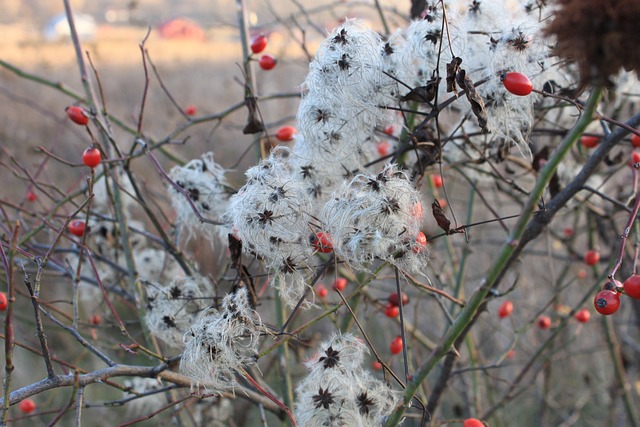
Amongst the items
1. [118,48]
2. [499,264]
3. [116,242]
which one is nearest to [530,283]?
[116,242]

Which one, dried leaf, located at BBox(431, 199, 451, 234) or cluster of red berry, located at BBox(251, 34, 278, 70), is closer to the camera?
dried leaf, located at BBox(431, 199, 451, 234)

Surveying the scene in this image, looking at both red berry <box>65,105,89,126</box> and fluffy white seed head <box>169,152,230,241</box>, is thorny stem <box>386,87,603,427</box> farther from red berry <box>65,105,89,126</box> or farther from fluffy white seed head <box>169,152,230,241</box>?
red berry <box>65,105,89,126</box>

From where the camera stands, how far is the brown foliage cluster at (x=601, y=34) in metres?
0.91

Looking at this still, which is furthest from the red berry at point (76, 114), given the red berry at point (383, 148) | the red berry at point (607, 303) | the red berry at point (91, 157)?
the red berry at point (607, 303)

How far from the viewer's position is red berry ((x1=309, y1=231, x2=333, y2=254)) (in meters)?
1.41

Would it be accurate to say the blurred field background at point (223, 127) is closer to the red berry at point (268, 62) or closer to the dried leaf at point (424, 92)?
the red berry at point (268, 62)

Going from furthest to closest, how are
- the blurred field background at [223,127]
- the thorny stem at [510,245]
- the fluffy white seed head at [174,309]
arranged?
1. the blurred field background at [223,127]
2. the fluffy white seed head at [174,309]
3. the thorny stem at [510,245]

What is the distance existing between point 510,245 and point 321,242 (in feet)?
1.37

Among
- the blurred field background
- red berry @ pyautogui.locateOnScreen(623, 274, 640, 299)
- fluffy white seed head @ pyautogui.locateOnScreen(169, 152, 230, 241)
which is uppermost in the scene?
the blurred field background

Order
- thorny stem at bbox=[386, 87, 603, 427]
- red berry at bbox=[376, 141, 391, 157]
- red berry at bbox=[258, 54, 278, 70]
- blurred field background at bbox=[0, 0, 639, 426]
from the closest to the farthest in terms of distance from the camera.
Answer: thorny stem at bbox=[386, 87, 603, 427] < red berry at bbox=[258, 54, 278, 70] < red berry at bbox=[376, 141, 391, 157] < blurred field background at bbox=[0, 0, 639, 426]

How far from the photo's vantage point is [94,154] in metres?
1.68

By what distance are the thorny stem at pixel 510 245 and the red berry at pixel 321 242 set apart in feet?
1.08

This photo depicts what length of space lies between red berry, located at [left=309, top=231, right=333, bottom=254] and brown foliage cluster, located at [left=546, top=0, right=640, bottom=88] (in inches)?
25.5

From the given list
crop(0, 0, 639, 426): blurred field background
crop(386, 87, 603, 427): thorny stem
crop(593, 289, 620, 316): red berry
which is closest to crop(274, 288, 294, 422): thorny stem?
crop(386, 87, 603, 427): thorny stem
